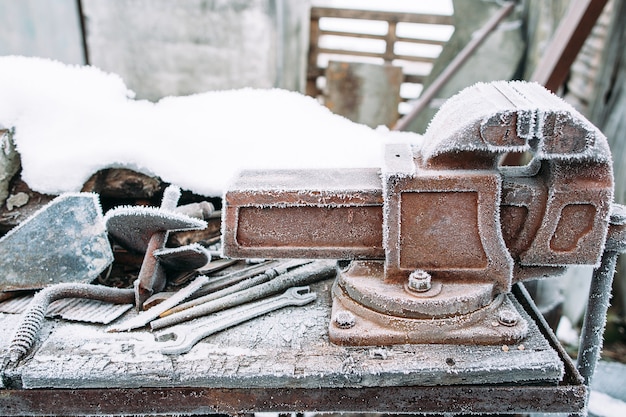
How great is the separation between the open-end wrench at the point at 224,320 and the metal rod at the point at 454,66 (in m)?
3.59

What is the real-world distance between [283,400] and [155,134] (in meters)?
1.29

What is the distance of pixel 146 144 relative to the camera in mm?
2080

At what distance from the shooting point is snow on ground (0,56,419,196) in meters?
2.00

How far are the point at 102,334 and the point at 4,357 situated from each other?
0.74ft

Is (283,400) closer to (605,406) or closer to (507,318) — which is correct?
(507,318)

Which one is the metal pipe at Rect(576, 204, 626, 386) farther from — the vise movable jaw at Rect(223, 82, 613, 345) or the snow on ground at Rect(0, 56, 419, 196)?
the snow on ground at Rect(0, 56, 419, 196)

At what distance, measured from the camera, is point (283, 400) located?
1.27 metres

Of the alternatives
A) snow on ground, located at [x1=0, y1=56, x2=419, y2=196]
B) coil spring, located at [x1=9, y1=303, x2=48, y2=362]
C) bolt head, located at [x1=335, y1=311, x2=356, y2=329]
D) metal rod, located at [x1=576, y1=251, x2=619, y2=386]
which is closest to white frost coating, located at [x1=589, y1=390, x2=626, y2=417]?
metal rod, located at [x1=576, y1=251, x2=619, y2=386]

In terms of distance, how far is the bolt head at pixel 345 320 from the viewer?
134 centimetres

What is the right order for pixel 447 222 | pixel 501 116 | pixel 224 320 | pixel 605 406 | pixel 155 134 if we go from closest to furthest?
1. pixel 501 116
2. pixel 447 222
3. pixel 224 320
4. pixel 155 134
5. pixel 605 406

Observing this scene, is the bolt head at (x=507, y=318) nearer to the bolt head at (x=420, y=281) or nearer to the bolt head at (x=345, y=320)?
the bolt head at (x=420, y=281)

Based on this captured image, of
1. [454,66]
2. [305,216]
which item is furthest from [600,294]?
[454,66]

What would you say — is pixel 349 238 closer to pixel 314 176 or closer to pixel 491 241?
pixel 314 176

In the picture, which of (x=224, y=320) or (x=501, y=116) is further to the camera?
(x=224, y=320)
